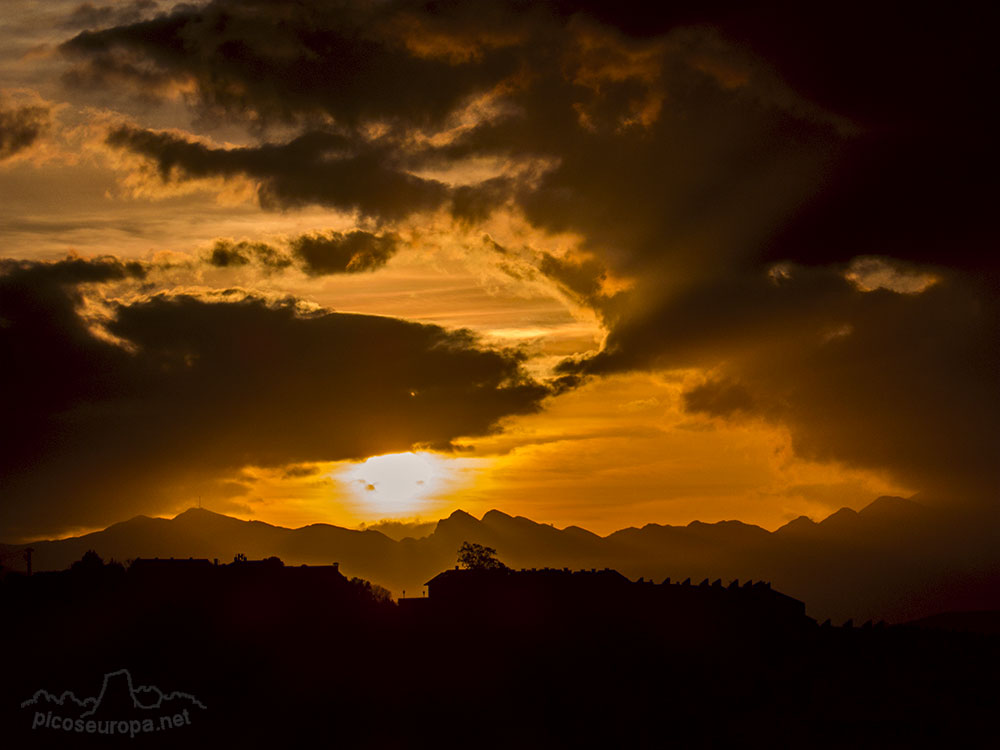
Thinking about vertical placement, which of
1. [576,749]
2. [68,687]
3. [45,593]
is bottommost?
[576,749]

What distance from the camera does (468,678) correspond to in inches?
2960

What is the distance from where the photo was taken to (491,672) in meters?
76.6

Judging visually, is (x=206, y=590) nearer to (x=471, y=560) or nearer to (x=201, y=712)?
(x=201, y=712)

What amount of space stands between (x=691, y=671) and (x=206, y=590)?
163 ft

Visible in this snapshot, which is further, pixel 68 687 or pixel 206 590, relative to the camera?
pixel 206 590

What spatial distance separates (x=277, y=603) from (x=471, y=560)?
96.7 metres

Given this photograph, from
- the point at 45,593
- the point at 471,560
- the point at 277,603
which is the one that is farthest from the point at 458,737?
the point at 471,560

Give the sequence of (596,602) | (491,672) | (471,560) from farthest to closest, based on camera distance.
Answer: (471,560) → (596,602) → (491,672)

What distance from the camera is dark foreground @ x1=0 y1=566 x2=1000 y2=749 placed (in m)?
64.1

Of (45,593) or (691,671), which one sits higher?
(45,593)

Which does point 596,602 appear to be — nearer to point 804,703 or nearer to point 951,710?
point 804,703

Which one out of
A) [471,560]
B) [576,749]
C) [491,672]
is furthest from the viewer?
[471,560]

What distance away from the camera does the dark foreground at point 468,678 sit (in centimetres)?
6406

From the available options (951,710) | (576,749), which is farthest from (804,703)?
(576,749)
